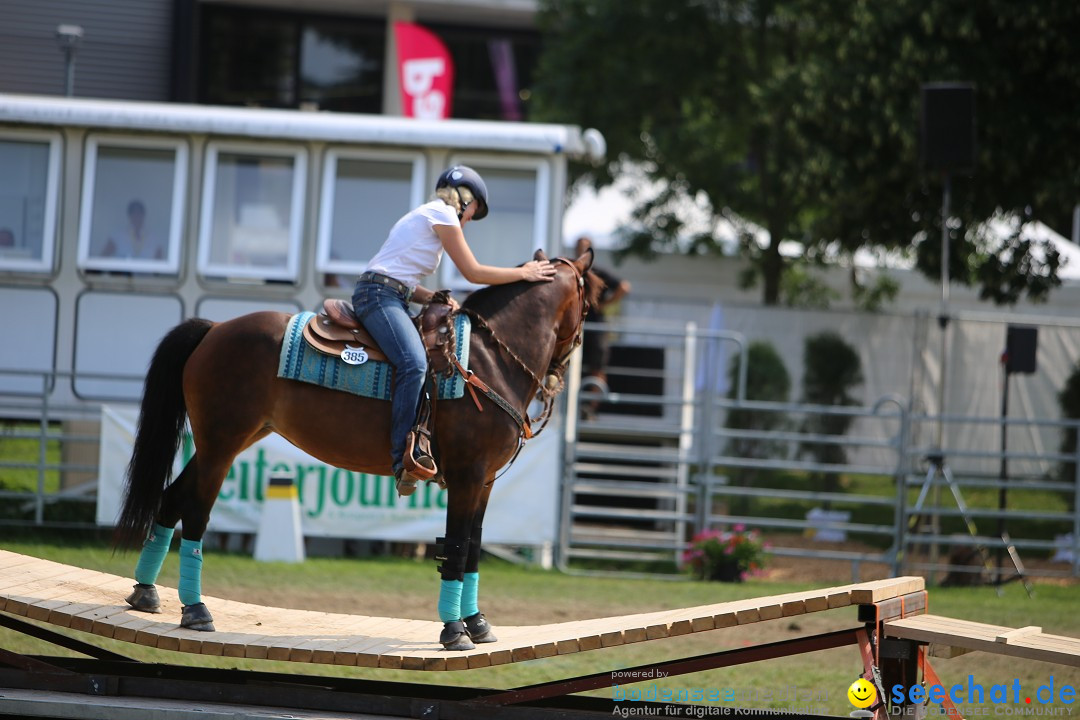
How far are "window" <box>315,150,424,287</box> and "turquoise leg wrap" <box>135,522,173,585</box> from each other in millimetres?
5865

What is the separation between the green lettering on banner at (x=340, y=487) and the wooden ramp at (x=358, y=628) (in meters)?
5.15

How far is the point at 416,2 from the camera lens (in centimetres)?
2123

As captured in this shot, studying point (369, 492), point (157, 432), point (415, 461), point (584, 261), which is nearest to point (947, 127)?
point (369, 492)

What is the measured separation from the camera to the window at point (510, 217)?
36.4 feet

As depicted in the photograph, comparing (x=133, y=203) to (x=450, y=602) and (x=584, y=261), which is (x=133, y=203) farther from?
(x=450, y=602)

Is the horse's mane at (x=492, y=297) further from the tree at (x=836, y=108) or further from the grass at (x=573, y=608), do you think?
the tree at (x=836, y=108)

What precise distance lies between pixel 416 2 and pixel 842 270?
1027cm

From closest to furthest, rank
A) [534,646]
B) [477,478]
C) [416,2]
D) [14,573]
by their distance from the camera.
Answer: [534,646]
[477,478]
[14,573]
[416,2]

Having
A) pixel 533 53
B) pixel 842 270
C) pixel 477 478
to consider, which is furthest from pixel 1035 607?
pixel 533 53

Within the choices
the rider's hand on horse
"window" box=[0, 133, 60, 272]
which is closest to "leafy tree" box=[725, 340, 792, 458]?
"window" box=[0, 133, 60, 272]

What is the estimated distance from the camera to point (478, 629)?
17.9ft

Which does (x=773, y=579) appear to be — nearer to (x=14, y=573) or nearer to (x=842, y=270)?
(x=14, y=573)

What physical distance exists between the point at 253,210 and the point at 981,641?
8.53 m

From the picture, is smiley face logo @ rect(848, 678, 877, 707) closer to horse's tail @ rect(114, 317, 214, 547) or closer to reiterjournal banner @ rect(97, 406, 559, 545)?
horse's tail @ rect(114, 317, 214, 547)
